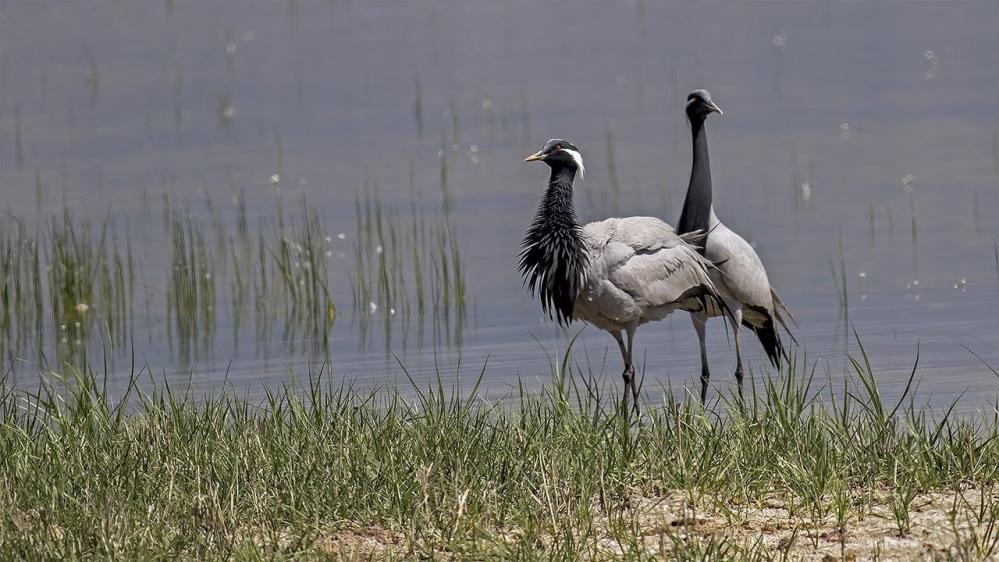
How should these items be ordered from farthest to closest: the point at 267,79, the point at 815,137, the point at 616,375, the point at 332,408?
the point at 267,79
the point at 815,137
the point at 616,375
the point at 332,408

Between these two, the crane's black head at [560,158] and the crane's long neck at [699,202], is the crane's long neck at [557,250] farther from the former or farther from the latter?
the crane's long neck at [699,202]

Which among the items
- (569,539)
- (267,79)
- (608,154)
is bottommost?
(569,539)

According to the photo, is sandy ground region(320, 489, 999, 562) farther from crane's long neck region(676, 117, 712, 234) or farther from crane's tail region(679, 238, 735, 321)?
crane's long neck region(676, 117, 712, 234)

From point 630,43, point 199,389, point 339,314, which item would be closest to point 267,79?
point 630,43

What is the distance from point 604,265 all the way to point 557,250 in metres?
0.25

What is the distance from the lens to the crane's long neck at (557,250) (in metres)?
8.32

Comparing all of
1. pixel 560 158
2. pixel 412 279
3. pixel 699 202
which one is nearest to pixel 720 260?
pixel 699 202

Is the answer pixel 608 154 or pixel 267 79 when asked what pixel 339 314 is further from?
pixel 267 79

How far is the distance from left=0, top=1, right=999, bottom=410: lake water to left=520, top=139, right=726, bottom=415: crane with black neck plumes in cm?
59

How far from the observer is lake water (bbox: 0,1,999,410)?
11047 millimetres

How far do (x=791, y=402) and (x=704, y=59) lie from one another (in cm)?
1526

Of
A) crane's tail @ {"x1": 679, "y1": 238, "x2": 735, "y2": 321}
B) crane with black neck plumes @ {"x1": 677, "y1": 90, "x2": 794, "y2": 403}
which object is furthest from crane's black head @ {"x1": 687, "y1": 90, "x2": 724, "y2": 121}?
crane's tail @ {"x1": 679, "y1": 238, "x2": 735, "y2": 321}

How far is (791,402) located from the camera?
19.8ft

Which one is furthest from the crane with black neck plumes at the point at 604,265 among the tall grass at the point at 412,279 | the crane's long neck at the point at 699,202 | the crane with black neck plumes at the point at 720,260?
the tall grass at the point at 412,279
